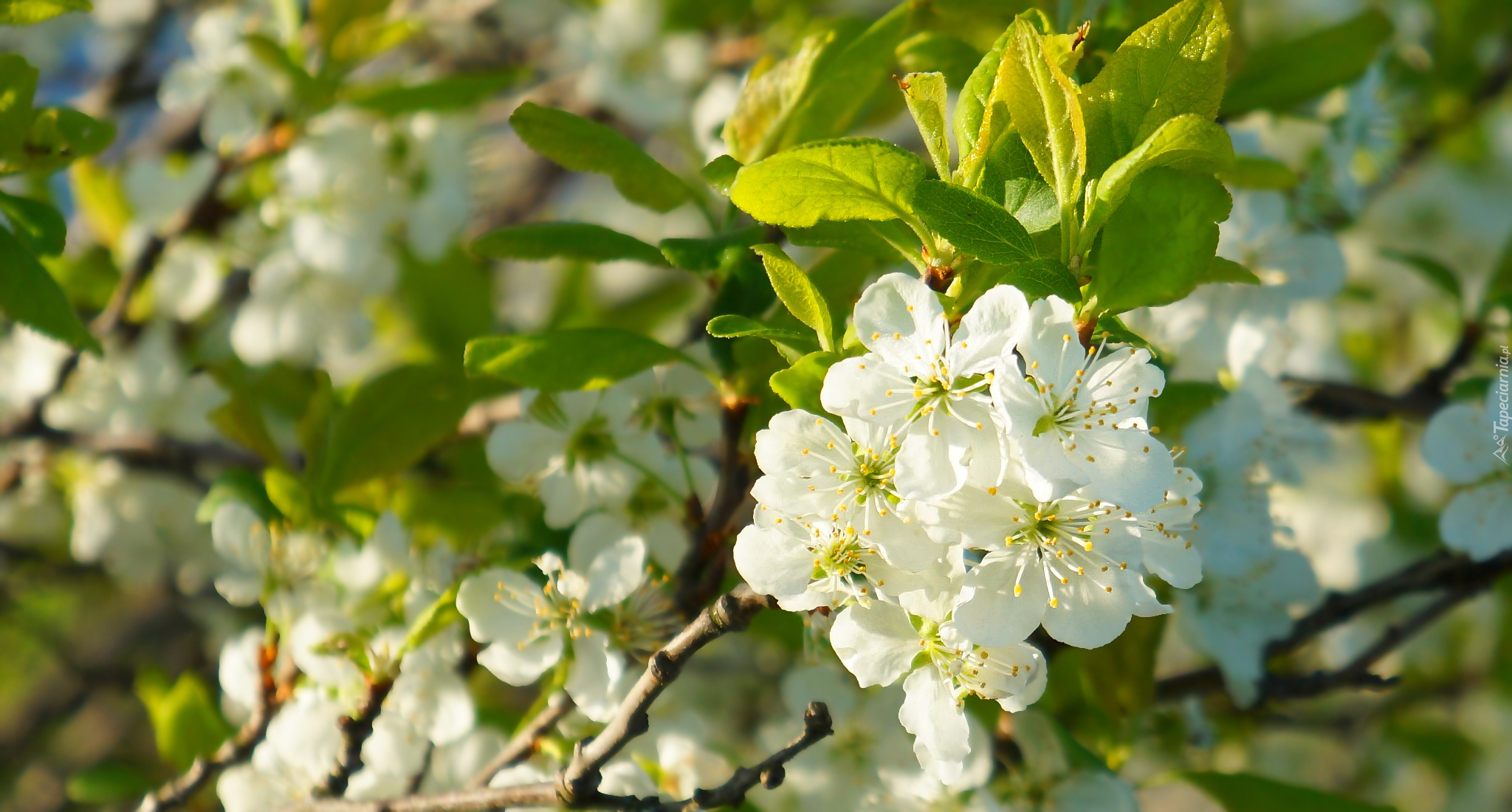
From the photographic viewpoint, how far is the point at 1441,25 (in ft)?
6.38

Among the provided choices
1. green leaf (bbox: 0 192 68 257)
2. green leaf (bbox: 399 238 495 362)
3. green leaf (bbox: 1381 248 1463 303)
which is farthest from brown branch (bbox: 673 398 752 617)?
green leaf (bbox: 1381 248 1463 303)

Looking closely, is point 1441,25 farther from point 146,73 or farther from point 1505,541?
point 146,73

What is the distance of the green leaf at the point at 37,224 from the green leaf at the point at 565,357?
0.50 m

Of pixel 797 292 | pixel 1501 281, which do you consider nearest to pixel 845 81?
pixel 797 292

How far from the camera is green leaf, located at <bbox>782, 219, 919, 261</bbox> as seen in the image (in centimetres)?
83

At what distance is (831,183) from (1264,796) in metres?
0.81

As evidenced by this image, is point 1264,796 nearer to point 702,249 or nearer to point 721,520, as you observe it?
point 721,520

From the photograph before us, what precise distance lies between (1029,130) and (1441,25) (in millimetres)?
1656

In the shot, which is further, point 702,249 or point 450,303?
point 450,303

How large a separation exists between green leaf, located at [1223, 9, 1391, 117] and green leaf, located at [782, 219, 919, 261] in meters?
0.64

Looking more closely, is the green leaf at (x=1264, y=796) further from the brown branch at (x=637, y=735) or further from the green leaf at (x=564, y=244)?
the green leaf at (x=564, y=244)

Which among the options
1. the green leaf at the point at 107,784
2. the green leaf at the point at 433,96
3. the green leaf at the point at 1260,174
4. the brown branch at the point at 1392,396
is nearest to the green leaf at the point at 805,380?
the green leaf at the point at 1260,174

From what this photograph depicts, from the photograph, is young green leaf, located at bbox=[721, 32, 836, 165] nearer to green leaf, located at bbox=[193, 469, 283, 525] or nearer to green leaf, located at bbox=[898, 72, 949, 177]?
green leaf, located at bbox=[898, 72, 949, 177]

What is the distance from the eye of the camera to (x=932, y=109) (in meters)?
0.77
